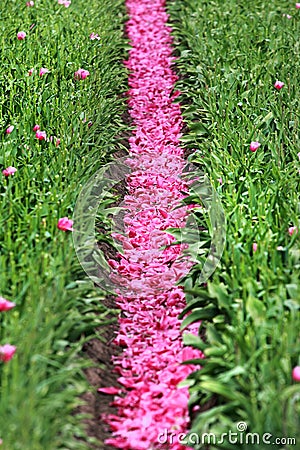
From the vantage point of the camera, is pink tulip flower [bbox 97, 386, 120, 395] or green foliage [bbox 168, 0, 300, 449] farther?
pink tulip flower [bbox 97, 386, 120, 395]

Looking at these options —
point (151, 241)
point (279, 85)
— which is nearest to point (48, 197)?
point (151, 241)

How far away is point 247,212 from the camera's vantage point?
3859 mm

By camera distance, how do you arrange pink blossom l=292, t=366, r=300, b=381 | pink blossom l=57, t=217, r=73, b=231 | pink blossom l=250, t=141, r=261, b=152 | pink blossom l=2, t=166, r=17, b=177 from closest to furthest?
pink blossom l=292, t=366, r=300, b=381 < pink blossom l=57, t=217, r=73, b=231 < pink blossom l=2, t=166, r=17, b=177 < pink blossom l=250, t=141, r=261, b=152

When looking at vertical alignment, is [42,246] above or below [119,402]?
above

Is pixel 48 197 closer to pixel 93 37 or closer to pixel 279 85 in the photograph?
pixel 279 85

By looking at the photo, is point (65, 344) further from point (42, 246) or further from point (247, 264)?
point (247, 264)

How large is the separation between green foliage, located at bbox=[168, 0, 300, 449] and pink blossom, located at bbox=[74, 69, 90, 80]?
0.84 m

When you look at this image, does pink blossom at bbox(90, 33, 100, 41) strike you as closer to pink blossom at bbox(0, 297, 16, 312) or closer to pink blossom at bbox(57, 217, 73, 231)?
pink blossom at bbox(57, 217, 73, 231)

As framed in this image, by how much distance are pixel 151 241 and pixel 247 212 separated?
28.7 inches

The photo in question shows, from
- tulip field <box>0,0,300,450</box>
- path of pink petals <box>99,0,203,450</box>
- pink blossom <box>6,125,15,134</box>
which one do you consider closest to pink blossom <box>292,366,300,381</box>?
tulip field <box>0,0,300,450</box>

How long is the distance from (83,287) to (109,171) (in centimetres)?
165

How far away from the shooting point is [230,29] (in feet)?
20.9

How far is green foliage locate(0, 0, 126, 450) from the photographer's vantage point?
2.60 m

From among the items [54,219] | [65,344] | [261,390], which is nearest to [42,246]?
[54,219]
